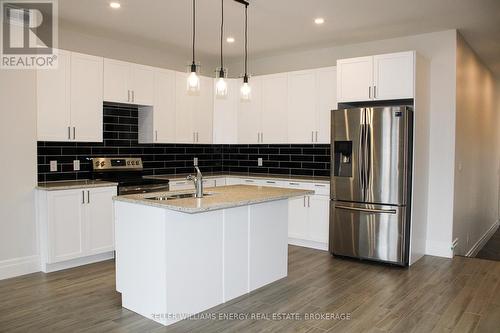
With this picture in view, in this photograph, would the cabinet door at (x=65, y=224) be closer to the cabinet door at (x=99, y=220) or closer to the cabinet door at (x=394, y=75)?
the cabinet door at (x=99, y=220)

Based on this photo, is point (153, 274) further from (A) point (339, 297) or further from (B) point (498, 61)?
(B) point (498, 61)

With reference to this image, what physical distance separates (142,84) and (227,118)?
5.00ft

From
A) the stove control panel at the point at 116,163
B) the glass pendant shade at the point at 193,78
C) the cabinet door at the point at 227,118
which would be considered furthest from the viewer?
the cabinet door at the point at 227,118

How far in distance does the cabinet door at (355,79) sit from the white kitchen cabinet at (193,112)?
196 centimetres

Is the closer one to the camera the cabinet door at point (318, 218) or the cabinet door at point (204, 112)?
the cabinet door at point (318, 218)

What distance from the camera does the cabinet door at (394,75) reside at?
4602 mm

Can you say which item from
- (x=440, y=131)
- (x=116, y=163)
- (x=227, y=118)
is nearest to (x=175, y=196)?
(x=116, y=163)

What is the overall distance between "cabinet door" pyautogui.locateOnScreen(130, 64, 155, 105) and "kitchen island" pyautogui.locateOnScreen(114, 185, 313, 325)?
2077mm

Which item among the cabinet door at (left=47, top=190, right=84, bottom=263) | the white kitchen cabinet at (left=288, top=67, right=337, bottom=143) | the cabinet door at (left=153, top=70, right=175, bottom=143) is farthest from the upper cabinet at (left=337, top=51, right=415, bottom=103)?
the cabinet door at (left=47, top=190, right=84, bottom=263)

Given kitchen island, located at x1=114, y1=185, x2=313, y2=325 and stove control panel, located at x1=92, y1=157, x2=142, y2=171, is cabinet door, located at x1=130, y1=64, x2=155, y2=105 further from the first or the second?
kitchen island, located at x1=114, y1=185, x2=313, y2=325

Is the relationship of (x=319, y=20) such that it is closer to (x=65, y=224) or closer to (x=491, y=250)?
(x=65, y=224)

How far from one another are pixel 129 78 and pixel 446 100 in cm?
393

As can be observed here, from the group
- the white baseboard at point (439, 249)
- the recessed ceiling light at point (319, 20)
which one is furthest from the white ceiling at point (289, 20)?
the white baseboard at point (439, 249)

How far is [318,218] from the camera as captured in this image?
17.5ft
